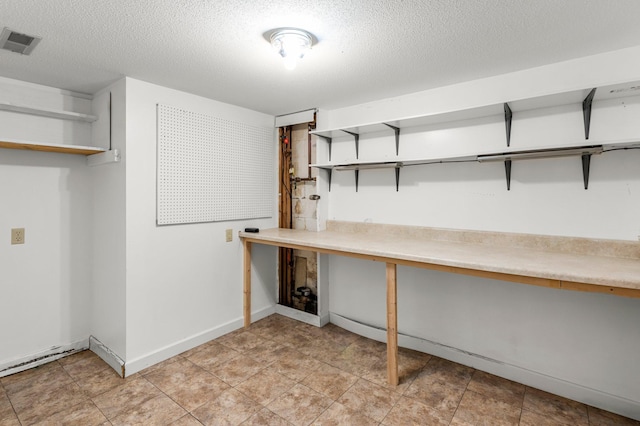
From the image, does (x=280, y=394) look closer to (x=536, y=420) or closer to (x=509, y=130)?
(x=536, y=420)

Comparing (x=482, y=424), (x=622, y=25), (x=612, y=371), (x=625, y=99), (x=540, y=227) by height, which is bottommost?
(x=482, y=424)

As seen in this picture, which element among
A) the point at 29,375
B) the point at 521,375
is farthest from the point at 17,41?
the point at 521,375

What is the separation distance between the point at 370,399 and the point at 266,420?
0.68 meters

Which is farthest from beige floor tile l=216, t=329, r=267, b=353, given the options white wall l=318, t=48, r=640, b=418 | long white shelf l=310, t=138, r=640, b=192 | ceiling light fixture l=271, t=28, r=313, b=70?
ceiling light fixture l=271, t=28, r=313, b=70

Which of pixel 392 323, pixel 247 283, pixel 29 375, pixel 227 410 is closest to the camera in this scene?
pixel 227 410

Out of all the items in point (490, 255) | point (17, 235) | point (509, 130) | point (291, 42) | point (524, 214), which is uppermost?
point (291, 42)

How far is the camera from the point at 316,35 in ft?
5.67

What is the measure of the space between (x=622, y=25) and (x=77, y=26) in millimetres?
2870

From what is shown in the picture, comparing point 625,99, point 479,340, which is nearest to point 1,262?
point 479,340

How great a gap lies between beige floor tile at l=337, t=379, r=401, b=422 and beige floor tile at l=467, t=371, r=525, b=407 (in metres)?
0.59

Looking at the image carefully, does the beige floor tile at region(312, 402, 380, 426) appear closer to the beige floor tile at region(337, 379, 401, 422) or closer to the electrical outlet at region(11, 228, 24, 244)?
the beige floor tile at region(337, 379, 401, 422)

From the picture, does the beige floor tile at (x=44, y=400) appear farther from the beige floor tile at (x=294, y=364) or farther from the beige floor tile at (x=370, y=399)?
the beige floor tile at (x=370, y=399)

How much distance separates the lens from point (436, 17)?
5.16 ft

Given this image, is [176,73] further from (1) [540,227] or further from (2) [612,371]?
(2) [612,371]
